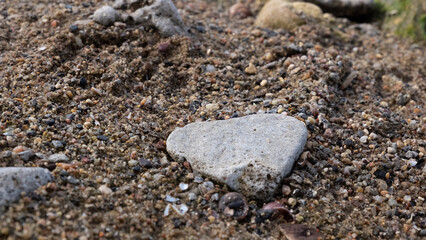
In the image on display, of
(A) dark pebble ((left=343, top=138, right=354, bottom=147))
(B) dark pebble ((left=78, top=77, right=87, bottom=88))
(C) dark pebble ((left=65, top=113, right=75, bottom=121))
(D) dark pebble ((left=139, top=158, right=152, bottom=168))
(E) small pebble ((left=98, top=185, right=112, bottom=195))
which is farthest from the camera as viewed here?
(B) dark pebble ((left=78, top=77, right=87, bottom=88))

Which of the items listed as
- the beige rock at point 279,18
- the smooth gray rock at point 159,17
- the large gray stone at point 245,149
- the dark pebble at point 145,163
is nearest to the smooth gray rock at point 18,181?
the dark pebble at point 145,163

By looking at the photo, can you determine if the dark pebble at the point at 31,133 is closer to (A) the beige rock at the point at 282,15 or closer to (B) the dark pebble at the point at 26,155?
(B) the dark pebble at the point at 26,155

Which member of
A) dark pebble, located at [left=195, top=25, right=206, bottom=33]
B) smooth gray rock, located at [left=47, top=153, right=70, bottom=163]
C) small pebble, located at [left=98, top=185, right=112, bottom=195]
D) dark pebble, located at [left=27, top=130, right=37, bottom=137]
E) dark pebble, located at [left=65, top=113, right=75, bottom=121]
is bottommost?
small pebble, located at [left=98, top=185, right=112, bottom=195]

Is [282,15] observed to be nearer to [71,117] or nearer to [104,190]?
[71,117]

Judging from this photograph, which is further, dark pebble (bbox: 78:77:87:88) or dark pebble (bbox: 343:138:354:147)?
dark pebble (bbox: 78:77:87:88)

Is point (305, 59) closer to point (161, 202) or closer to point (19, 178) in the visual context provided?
point (161, 202)

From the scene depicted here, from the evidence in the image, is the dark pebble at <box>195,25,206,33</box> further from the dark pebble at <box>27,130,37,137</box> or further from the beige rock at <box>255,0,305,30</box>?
the dark pebble at <box>27,130,37,137</box>

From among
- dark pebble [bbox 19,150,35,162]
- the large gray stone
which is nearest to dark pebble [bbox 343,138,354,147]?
the large gray stone

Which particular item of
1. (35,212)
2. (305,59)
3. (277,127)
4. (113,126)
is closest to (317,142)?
(277,127)
